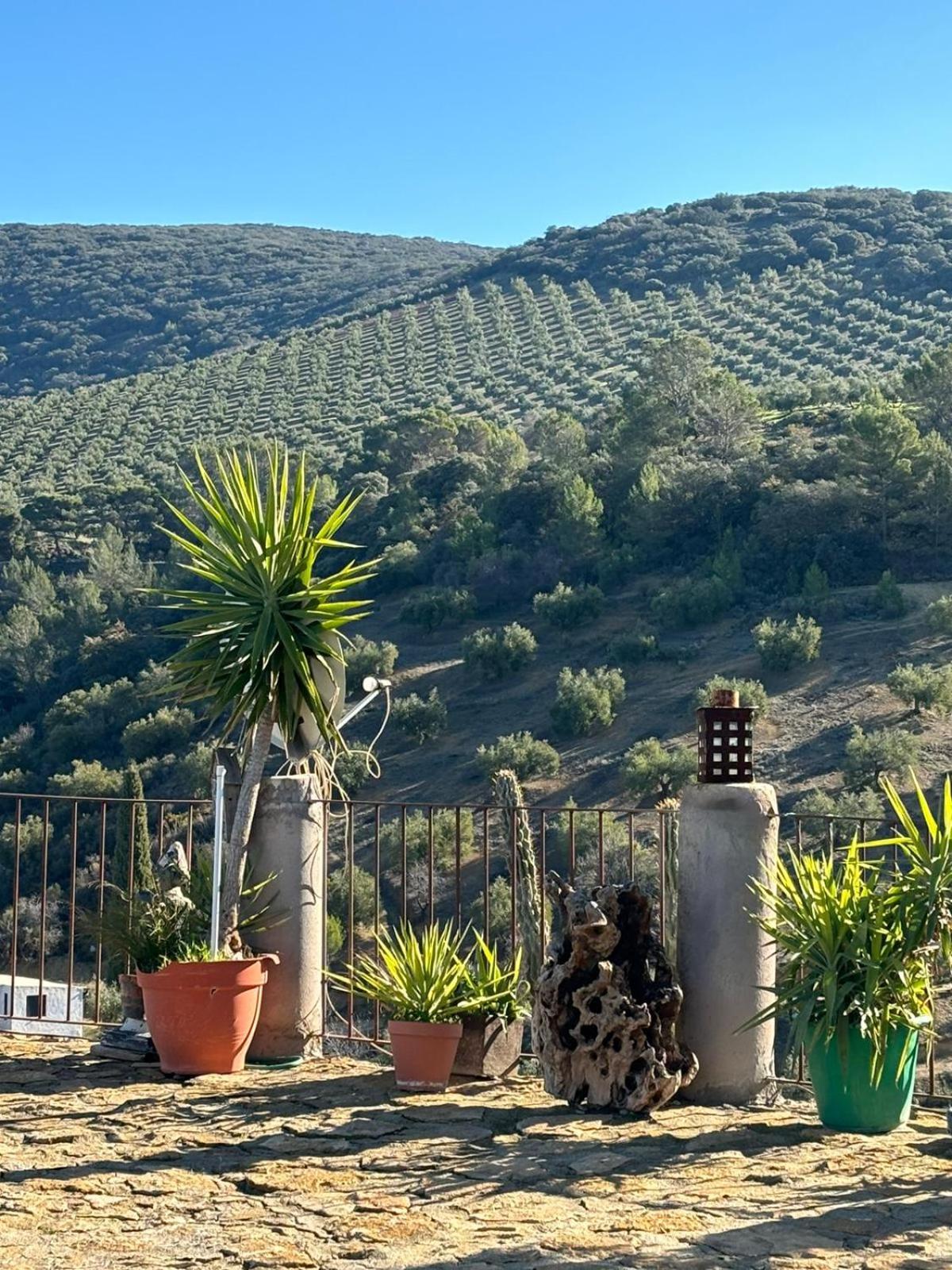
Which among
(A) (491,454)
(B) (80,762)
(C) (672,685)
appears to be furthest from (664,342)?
(B) (80,762)

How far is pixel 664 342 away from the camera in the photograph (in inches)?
1524

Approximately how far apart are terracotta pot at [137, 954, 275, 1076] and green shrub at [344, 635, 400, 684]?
21042 mm

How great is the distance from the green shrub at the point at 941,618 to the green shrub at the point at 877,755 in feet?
13.5

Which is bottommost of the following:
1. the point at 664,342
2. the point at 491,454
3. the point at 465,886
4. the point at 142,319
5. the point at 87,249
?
the point at 465,886

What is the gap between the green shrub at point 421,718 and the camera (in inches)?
1064

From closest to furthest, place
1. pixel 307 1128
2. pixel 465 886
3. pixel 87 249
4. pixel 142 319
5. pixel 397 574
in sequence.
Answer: pixel 307 1128
pixel 465 886
pixel 397 574
pixel 142 319
pixel 87 249

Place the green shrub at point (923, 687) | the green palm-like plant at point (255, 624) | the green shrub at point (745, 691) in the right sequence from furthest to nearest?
1. the green shrub at point (745, 691)
2. the green shrub at point (923, 687)
3. the green palm-like plant at point (255, 624)

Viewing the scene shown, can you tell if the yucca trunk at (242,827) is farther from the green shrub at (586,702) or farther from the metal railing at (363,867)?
the green shrub at (586,702)

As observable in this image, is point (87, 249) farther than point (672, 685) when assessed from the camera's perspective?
Yes

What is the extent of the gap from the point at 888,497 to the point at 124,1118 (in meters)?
Answer: 26.0

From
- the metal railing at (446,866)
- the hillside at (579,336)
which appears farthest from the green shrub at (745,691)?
the hillside at (579,336)

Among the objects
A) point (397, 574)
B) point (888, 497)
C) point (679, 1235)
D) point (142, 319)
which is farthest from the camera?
point (142, 319)

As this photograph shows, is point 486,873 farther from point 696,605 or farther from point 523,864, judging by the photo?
point 696,605

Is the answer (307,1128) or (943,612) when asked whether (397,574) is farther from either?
(307,1128)
